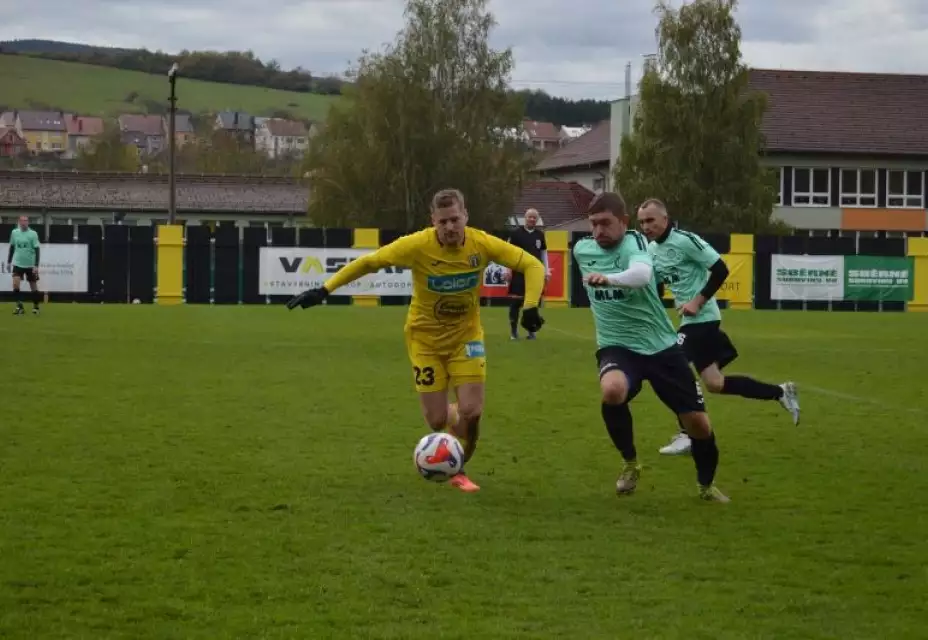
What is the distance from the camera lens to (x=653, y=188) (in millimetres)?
52938

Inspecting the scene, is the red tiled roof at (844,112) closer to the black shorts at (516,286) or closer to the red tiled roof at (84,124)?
the black shorts at (516,286)

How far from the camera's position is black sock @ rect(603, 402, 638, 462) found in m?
9.26

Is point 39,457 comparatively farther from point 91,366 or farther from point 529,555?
point 91,366

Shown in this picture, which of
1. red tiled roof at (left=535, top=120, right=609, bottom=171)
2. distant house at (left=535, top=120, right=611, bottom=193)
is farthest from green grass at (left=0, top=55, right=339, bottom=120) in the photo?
distant house at (left=535, top=120, right=611, bottom=193)

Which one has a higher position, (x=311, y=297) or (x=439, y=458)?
(x=311, y=297)

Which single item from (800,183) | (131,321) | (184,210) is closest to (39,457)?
(131,321)

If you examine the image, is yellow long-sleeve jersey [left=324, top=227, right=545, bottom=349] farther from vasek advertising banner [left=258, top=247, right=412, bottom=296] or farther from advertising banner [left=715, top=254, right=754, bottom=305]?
advertising banner [left=715, top=254, right=754, bottom=305]

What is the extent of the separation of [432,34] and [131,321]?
118ft

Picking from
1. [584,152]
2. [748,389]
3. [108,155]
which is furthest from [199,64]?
[748,389]

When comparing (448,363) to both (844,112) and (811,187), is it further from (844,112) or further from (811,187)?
(844,112)

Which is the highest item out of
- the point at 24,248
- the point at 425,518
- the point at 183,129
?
the point at 183,129

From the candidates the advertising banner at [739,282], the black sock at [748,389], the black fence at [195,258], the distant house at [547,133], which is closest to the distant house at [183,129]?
the distant house at [547,133]

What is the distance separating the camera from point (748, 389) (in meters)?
11.8

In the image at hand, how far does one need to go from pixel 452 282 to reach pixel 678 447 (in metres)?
2.75
